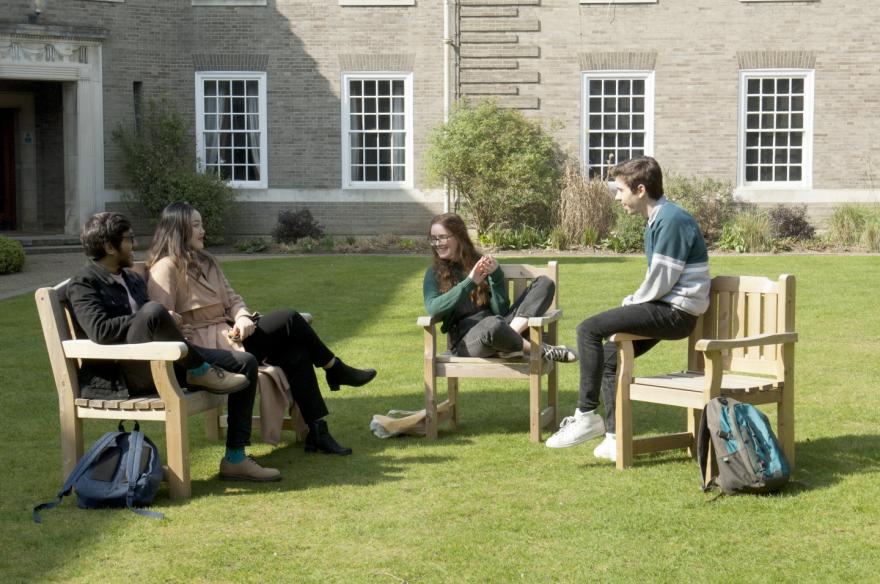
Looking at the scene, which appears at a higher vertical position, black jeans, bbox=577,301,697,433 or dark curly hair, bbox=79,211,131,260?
dark curly hair, bbox=79,211,131,260

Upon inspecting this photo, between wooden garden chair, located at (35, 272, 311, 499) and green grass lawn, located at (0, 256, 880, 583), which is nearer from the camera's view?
green grass lawn, located at (0, 256, 880, 583)

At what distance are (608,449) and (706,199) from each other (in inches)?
612

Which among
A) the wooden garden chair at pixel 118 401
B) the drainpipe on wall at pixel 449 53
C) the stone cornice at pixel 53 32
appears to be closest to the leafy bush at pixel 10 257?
the stone cornice at pixel 53 32

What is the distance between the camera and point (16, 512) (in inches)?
209

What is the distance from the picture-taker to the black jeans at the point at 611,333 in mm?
6012

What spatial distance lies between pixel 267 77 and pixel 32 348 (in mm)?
12605

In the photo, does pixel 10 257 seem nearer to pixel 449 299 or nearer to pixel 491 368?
pixel 449 299

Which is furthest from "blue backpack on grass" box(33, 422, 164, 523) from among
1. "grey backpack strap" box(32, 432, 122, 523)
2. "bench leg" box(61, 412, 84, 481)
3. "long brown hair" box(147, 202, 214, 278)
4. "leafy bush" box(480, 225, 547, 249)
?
"leafy bush" box(480, 225, 547, 249)

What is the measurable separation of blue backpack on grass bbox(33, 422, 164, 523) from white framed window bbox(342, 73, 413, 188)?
662 inches

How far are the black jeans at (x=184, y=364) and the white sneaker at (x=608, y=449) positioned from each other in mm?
1798

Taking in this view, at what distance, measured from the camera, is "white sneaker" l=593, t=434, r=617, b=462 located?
612 centimetres

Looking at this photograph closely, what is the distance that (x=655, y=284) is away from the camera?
6.02m

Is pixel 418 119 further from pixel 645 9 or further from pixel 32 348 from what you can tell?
pixel 32 348

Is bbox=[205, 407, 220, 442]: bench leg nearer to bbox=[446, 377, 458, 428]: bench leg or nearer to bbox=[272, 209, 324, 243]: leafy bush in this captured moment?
bbox=[446, 377, 458, 428]: bench leg
